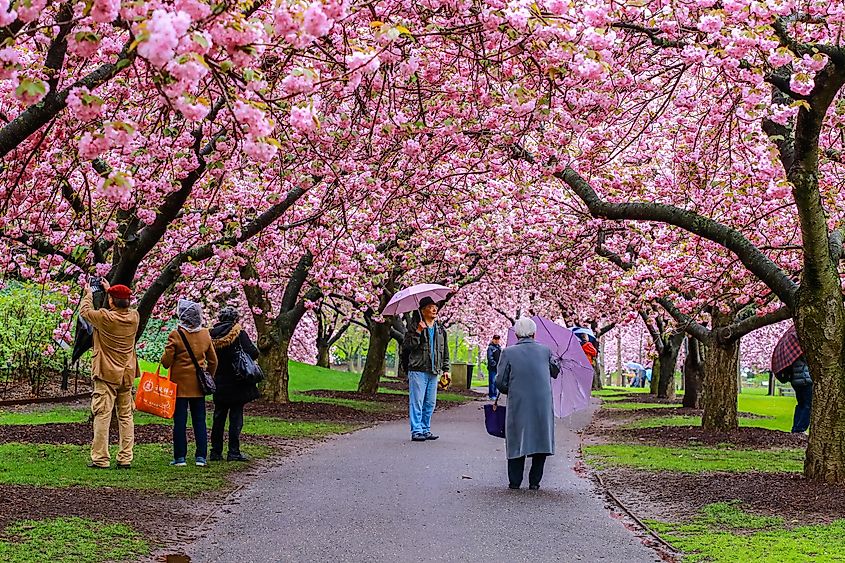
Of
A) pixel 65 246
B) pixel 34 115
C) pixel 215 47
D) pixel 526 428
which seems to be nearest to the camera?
pixel 215 47

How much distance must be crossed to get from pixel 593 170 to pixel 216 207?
5.49m

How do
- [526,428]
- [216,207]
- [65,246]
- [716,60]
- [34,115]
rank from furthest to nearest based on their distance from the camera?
1. [216,207]
2. [65,246]
3. [526,428]
4. [716,60]
5. [34,115]

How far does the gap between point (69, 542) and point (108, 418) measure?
11.8 ft

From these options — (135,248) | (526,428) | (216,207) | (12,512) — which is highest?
(216,207)

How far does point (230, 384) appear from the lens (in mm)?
11148

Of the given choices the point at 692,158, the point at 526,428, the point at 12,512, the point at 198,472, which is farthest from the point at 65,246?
the point at 692,158

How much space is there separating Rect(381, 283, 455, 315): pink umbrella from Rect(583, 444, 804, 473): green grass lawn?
3393mm

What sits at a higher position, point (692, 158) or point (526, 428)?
point (692, 158)

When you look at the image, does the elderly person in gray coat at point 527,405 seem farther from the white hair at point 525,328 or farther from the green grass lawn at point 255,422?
the green grass lawn at point 255,422

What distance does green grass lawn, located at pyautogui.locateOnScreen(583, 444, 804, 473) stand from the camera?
12039 mm

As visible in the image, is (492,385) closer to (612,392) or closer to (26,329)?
(26,329)

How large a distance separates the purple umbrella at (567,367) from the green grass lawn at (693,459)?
3.09 ft

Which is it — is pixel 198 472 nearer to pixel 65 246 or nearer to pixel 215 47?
pixel 65 246

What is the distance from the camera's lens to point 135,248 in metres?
12.1
